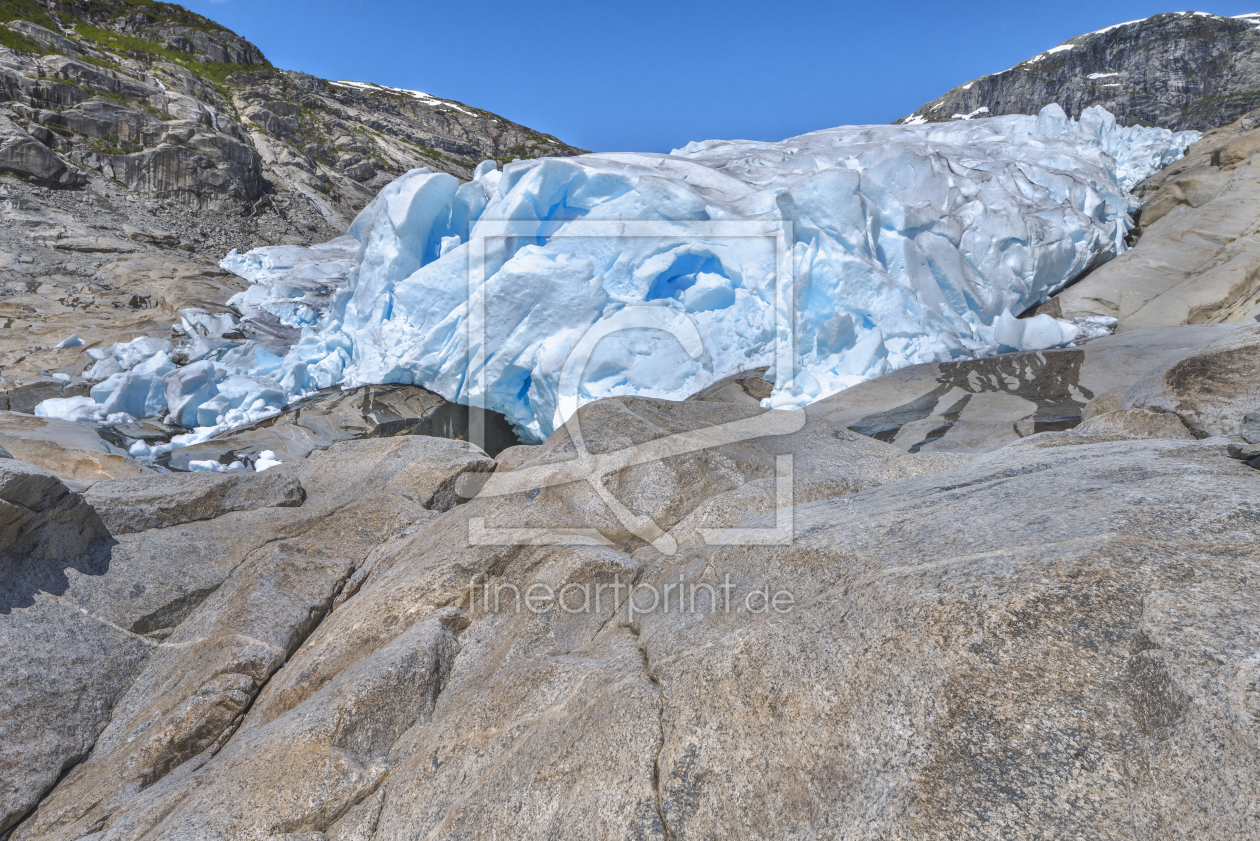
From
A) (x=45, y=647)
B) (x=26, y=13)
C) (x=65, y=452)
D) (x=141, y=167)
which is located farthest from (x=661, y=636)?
(x=26, y=13)

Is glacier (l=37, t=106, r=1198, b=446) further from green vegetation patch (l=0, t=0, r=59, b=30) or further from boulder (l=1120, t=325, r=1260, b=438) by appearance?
green vegetation patch (l=0, t=0, r=59, b=30)

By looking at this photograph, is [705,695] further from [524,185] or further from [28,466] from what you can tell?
[524,185]

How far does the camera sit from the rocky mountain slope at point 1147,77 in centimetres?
5203

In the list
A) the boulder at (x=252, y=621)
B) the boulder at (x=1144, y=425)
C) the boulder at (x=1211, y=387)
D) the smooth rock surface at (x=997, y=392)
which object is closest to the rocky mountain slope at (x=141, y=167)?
the boulder at (x=252, y=621)

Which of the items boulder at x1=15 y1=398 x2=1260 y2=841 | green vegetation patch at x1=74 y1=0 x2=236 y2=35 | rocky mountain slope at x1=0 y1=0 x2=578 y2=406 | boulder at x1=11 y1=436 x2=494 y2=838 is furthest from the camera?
green vegetation patch at x1=74 y1=0 x2=236 y2=35

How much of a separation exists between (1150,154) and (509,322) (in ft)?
50.9

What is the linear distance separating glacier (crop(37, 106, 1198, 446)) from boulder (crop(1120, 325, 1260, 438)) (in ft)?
13.6

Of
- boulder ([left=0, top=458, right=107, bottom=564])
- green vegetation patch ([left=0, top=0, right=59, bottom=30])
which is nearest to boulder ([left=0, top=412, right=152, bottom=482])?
boulder ([left=0, top=458, right=107, bottom=564])

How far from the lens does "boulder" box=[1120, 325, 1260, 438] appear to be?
14.5 ft

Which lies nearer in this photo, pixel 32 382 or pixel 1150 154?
pixel 32 382

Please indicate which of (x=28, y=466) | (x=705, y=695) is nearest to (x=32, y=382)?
(x=28, y=466)

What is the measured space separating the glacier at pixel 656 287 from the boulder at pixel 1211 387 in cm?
413

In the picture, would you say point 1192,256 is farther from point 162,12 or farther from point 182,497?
point 162,12

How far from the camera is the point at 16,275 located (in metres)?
15.4
